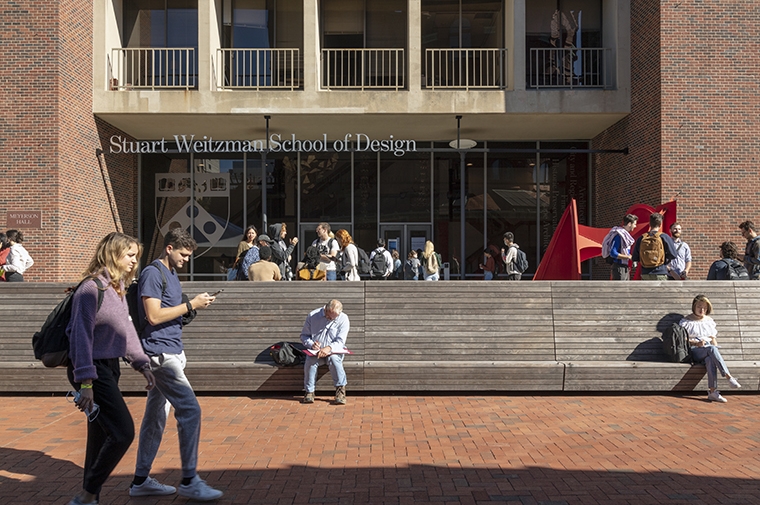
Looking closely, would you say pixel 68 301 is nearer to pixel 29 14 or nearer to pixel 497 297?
pixel 497 297

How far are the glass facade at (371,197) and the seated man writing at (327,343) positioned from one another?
11.8 meters

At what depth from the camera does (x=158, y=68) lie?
18078 mm

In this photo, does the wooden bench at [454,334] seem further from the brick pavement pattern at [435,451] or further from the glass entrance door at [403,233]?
Answer: the glass entrance door at [403,233]

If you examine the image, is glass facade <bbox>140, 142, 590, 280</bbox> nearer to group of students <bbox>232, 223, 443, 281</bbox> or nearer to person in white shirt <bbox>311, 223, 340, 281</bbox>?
group of students <bbox>232, 223, 443, 281</bbox>

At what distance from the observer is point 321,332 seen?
7.55 meters

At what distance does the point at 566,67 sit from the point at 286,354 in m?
13.3

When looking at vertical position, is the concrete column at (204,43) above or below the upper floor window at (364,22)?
below

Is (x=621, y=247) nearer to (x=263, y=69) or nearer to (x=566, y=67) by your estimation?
(x=566, y=67)

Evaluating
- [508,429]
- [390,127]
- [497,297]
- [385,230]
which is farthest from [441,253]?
[508,429]

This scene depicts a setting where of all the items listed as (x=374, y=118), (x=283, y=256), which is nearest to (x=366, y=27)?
(x=374, y=118)

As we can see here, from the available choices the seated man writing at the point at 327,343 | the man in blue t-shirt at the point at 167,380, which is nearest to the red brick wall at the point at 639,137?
the seated man writing at the point at 327,343

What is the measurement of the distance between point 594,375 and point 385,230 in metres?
12.1

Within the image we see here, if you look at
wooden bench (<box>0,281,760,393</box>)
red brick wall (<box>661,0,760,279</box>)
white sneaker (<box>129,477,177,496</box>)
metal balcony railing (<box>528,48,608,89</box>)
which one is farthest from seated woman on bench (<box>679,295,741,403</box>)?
metal balcony railing (<box>528,48,608,89</box>)

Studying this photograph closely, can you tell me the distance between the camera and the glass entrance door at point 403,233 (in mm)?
19391
